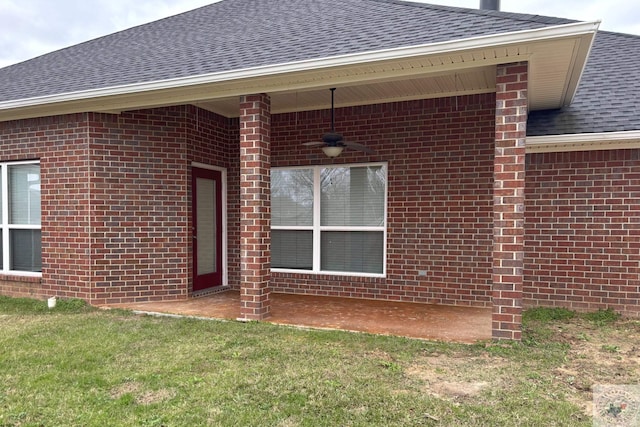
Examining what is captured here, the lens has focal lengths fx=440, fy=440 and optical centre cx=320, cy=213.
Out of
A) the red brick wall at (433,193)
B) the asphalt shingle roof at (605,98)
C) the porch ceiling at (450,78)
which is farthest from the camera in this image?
the red brick wall at (433,193)

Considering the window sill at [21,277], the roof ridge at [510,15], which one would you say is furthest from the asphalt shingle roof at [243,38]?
the window sill at [21,277]

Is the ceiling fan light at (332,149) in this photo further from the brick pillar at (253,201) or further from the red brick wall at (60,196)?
the red brick wall at (60,196)

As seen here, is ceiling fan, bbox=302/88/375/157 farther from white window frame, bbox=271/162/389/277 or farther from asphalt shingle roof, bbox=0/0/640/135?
asphalt shingle roof, bbox=0/0/640/135

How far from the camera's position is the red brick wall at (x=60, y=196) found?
6391 millimetres

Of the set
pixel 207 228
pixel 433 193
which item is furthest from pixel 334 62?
pixel 207 228

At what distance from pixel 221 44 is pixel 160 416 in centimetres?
531

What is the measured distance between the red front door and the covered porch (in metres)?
0.52

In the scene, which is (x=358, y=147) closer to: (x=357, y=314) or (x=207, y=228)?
(x=357, y=314)

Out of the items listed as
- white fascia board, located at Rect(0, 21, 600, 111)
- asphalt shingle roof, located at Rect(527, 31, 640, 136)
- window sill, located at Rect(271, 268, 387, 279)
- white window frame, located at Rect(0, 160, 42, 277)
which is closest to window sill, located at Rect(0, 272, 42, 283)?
white window frame, located at Rect(0, 160, 42, 277)

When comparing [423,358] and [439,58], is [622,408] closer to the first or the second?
[423,358]

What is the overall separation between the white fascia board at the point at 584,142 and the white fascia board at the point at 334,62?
2.09 meters

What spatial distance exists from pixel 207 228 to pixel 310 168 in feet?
6.72

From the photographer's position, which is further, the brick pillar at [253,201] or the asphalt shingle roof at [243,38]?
the brick pillar at [253,201]

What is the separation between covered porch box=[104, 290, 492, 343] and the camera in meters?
5.07
